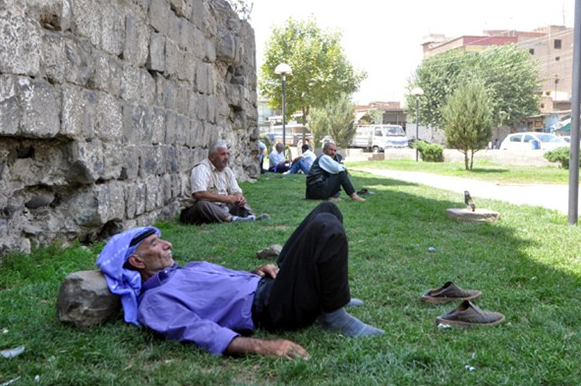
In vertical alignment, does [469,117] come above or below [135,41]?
below

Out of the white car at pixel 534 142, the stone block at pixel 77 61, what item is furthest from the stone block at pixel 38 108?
the white car at pixel 534 142

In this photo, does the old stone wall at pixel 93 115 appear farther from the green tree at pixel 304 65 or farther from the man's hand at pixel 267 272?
the green tree at pixel 304 65

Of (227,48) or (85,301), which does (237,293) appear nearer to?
(85,301)

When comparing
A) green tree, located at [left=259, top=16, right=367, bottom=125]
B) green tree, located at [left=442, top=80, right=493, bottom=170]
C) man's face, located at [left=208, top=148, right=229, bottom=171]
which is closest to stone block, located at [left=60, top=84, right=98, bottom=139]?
man's face, located at [left=208, top=148, right=229, bottom=171]

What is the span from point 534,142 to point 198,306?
30624 mm

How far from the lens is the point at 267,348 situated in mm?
3053

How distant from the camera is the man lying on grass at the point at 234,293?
317cm

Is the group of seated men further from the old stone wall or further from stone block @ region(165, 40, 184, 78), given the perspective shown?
stone block @ region(165, 40, 184, 78)

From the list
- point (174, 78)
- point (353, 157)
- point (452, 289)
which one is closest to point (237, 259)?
point (452, 289)

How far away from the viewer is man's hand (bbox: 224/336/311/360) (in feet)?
9.94

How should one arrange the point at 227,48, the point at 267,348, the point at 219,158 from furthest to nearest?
the point at 227,48 < the point at 219,158 < the point at 267,348

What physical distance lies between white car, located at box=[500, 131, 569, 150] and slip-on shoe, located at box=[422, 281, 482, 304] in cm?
2769

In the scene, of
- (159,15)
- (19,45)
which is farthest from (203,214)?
(19,45)

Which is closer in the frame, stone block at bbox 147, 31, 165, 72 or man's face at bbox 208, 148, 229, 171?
stone block at bbox 147, 31, 165, 72
